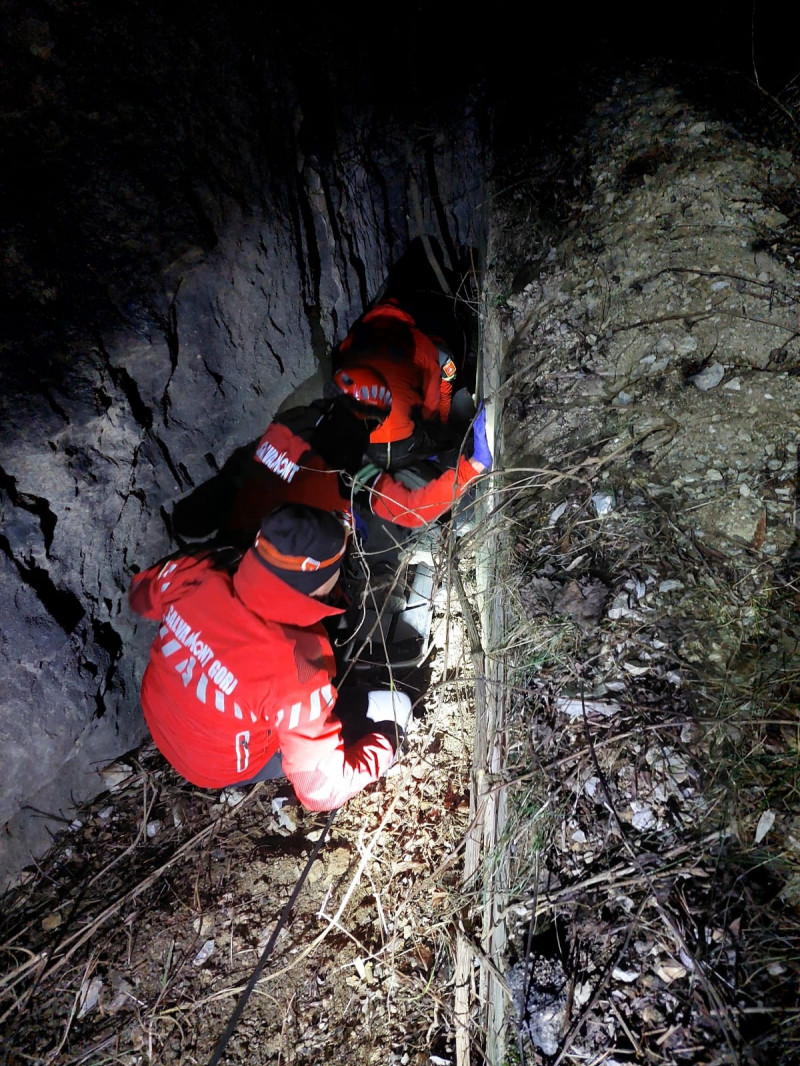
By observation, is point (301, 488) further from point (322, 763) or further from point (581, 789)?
point (581, 789)

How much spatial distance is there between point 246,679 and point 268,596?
34 centimetres

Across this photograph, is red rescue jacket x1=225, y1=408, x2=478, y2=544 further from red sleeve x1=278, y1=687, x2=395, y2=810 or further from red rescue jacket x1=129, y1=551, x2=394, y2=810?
red sleeve x1=278, y1=687, x2=395, y2=810

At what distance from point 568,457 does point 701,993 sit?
1807mm

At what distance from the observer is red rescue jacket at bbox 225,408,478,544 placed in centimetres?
298

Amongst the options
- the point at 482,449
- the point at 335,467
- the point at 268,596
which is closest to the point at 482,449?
the point at 482,449

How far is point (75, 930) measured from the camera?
2.35 meters

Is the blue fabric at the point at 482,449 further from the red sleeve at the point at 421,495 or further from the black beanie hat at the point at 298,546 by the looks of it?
the black beanie hat at the point at 298,546

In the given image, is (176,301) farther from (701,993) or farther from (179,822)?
(701,993)

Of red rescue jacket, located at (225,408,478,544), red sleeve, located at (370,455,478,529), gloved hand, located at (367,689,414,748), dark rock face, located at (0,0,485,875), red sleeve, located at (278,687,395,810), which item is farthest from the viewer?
red sleeve, located at (370,455,478,529)

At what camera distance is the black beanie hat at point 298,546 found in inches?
79.0


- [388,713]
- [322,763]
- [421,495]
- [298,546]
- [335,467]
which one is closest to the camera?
[298,546]

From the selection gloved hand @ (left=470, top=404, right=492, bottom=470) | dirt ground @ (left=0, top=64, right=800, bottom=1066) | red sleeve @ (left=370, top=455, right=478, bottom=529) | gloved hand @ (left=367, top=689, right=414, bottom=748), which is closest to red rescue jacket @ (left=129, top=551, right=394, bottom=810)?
gloved hand @ (left=367, top=689, right=414, bottom=748)

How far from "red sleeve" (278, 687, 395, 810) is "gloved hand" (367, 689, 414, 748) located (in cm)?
37

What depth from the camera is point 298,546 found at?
2012 mm
